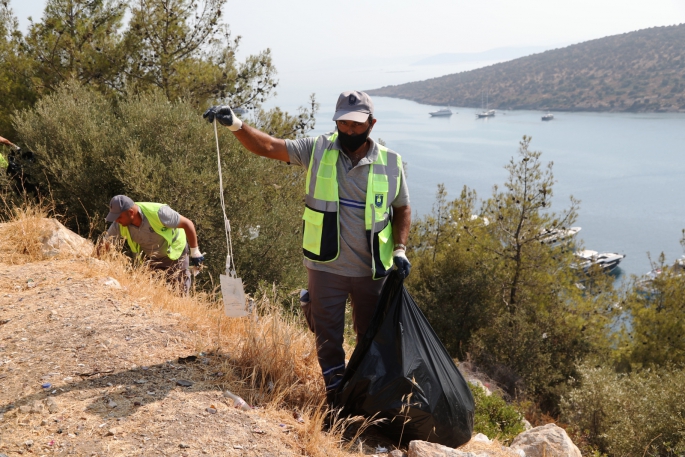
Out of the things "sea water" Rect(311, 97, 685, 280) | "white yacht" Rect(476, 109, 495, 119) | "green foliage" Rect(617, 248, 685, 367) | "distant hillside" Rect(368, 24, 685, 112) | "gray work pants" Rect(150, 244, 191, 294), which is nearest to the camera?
"gray work pants" Rect(150, 244, 191, 294)

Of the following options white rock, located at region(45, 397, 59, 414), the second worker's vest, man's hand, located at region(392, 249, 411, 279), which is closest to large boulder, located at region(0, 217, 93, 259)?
white rock, located at region(45, 397, 59, 414)

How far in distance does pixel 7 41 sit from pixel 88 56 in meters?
2.23

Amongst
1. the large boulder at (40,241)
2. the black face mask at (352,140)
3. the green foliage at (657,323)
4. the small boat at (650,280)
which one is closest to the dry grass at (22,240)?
the large boulder at (40,241)

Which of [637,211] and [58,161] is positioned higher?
[58,161]

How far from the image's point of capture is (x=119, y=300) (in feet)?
13.7

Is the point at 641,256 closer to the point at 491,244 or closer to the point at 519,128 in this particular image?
the point at 491,244

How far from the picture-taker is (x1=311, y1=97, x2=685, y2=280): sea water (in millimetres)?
49188

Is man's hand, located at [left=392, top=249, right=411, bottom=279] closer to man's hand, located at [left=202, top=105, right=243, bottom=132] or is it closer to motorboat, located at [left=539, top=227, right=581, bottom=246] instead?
man's hand, located at [left=202, top=105, right=243, bottom=132]

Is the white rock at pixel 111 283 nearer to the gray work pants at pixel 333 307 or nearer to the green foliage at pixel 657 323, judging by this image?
the gray work pants at pixel 333 307

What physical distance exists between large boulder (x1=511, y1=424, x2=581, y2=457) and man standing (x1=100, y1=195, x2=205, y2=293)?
2.99 meters

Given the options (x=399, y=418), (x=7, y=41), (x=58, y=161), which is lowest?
(x=399, y=418)

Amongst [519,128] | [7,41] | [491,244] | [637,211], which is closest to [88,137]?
[7,41]

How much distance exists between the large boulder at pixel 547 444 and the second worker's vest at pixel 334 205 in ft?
4.79

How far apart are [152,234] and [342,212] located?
2609 mm
